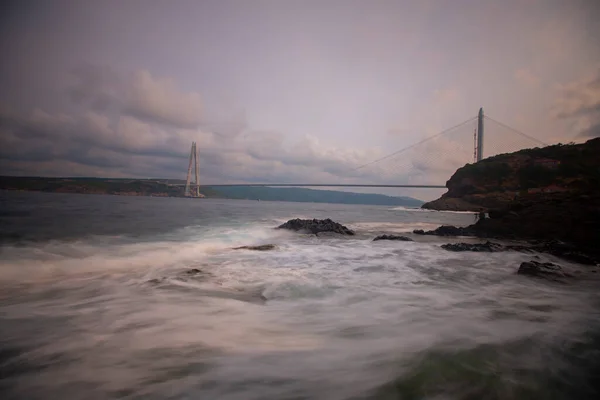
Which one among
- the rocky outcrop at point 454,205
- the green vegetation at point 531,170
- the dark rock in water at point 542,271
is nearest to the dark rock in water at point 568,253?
the dark rock in water at point 542,271

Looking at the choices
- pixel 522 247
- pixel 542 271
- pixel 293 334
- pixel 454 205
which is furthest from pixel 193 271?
pixel 454 205

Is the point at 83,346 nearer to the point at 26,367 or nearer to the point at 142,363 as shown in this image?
the point at 26,367

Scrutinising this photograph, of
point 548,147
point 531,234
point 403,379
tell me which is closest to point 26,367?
point 403,379

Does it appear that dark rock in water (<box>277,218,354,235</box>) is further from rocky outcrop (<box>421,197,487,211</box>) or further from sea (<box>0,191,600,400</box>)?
rocky outcrop (<box>421,197,487,211</box>)

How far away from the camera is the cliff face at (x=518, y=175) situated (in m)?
34.7

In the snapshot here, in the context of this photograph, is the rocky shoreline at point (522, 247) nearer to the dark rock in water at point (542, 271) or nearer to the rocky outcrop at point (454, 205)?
the dark rock in water at point (542, 271)

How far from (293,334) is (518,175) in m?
51.3

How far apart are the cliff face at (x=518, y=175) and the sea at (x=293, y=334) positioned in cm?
3726

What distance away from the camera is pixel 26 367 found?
1922 mm

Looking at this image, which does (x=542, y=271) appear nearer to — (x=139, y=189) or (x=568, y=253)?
(x=568, y=253)

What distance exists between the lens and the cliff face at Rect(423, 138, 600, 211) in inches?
1365

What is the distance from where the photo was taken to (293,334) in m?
2.61

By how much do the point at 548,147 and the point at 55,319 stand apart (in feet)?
192

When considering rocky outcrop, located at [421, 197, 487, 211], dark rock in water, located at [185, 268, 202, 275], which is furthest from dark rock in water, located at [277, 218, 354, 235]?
rocky outcrop, located at [421, 197, 487, 211]
